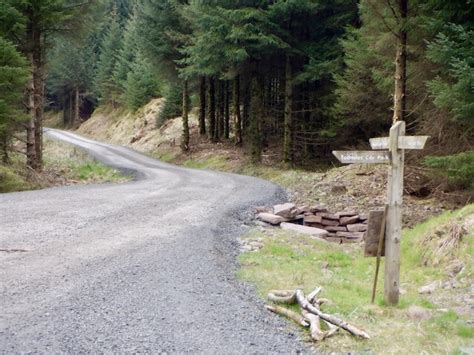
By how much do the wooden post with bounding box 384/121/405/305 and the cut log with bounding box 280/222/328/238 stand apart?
4.64 meters

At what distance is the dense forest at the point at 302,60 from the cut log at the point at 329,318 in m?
5.79

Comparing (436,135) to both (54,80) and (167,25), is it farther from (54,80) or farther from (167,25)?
(54,80)

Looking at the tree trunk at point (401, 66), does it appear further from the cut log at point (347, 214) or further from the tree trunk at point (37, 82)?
the tree trunk at point (37, 82)

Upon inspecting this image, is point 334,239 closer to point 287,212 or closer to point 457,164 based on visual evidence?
point 287,212

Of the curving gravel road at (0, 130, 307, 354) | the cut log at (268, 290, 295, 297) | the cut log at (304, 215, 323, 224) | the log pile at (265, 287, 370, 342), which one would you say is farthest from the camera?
the cut log at (304, 215, 323, 224)

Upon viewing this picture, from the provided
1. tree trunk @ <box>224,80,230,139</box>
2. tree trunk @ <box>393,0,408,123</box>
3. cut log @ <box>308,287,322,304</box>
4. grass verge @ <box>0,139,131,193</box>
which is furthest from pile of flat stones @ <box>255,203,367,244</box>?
tree trunk @ <box>224,80,230,139</box>

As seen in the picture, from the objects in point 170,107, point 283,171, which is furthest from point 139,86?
point 283,171

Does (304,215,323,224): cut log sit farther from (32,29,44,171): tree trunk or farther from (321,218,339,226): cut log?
(32,29,44,171): tree trunk

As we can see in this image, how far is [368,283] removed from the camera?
668 cm

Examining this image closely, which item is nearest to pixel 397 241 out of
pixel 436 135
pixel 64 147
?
pixel 436 135

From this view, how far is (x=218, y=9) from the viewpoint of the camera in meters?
19.3

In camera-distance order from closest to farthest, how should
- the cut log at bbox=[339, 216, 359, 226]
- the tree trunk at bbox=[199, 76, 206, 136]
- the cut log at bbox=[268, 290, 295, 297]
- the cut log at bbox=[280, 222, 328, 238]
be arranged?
the cut log at bbox=[268, 290, 295, 297] → the cut log at bbox=[280, 222, 328, 238] → the cut log at bbox=[339, 216, 359, 226] → the tree trunk at bbox=[199, 76, 206, 136]

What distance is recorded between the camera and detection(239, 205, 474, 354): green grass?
14.5 ft

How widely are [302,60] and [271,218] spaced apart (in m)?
12.3
